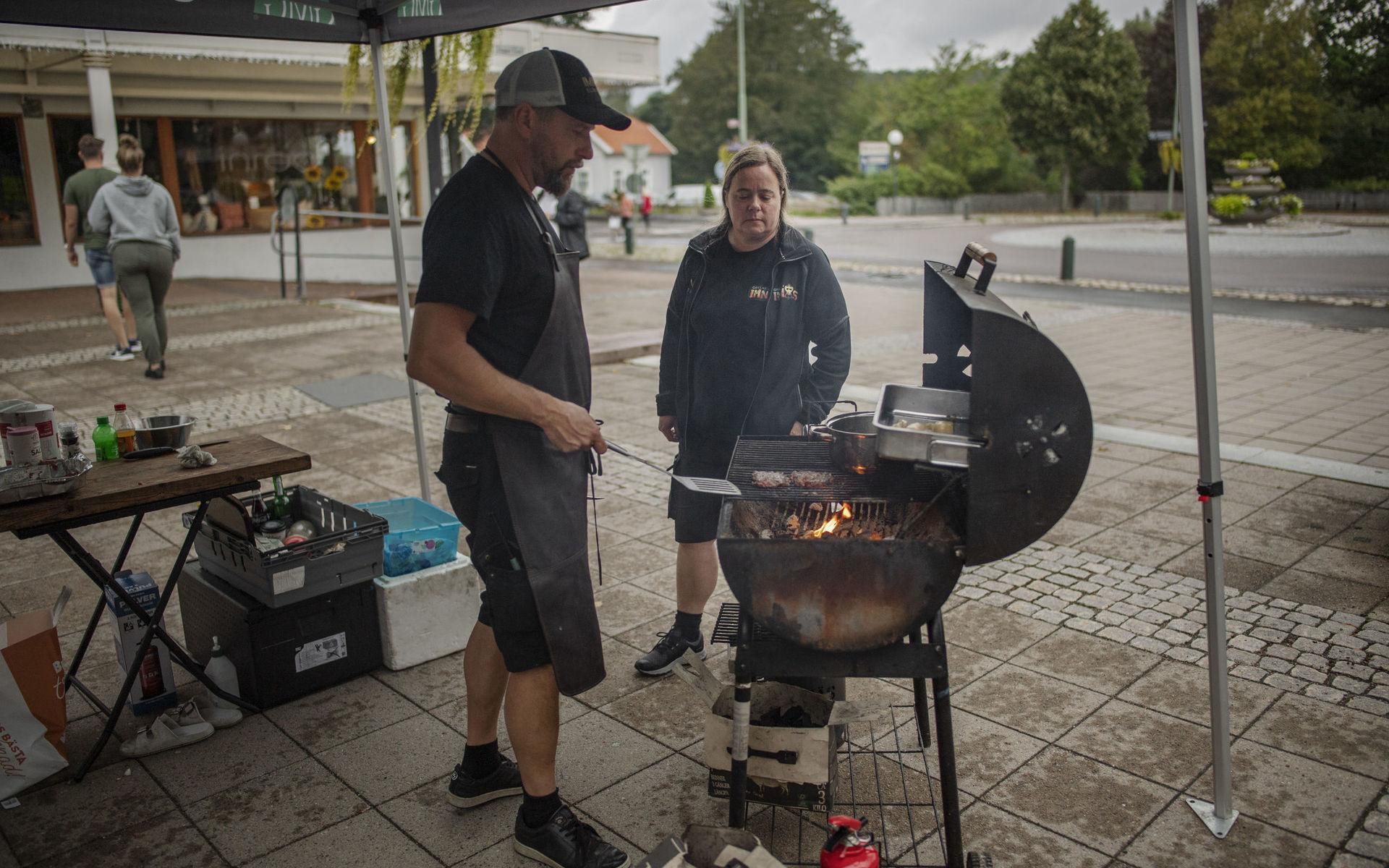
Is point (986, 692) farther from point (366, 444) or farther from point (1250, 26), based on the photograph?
point (1250, 26)

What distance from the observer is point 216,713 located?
11.1 ft

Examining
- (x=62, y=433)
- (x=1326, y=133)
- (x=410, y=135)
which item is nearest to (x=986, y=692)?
(x=62, y=433)

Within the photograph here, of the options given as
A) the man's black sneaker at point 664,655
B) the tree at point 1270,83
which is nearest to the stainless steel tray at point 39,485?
the man's black sneaker at point 664,655

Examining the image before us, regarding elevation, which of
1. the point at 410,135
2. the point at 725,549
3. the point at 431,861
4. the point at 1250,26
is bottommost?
the point at 431,861

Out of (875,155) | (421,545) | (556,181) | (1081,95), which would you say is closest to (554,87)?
(556,181)

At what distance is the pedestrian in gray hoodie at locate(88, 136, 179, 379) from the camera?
8.50m

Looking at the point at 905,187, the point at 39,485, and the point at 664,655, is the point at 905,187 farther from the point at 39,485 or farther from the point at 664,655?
the point at 39,485

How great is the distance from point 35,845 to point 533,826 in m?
1.43

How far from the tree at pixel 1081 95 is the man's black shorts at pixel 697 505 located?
47.9 meters

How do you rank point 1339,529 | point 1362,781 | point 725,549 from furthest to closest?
point 1339,529, point 1362,781, point 725,549

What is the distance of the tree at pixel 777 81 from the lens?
252ft

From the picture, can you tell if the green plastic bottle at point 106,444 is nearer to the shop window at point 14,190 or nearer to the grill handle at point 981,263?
the grill handle at point 981,263

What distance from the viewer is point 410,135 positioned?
18406 mm

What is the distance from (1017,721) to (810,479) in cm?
129
